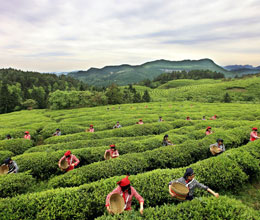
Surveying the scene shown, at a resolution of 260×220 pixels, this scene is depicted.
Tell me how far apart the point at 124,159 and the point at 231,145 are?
26.9 ft

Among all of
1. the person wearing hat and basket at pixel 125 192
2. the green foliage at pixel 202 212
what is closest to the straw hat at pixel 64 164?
the green foliage at pixel 202 212

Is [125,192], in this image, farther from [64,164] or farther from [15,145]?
[15,145]

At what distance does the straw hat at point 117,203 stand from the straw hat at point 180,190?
5.32ft

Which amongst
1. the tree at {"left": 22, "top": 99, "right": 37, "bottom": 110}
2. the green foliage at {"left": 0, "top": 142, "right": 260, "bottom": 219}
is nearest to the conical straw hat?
the green foliage at {"left": 0, "top": 142, "right": 260, "bottom": 219}

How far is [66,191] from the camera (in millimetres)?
5551

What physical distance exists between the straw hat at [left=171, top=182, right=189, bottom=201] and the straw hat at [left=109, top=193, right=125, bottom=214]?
162 cm

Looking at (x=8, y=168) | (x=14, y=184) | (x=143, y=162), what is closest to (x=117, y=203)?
(x=143, y=162)

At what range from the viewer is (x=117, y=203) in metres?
4.28

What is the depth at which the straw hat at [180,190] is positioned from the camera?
4.30 metres

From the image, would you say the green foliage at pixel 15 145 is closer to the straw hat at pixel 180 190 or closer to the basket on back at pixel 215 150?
the straw hat at pixel 180 190

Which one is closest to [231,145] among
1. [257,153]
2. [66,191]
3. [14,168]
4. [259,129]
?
[257,153]

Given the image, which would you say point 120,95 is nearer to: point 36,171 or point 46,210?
point 36,171

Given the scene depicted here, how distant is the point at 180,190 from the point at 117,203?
79.0 inches

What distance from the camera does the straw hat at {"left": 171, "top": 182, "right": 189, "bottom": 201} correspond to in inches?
169
